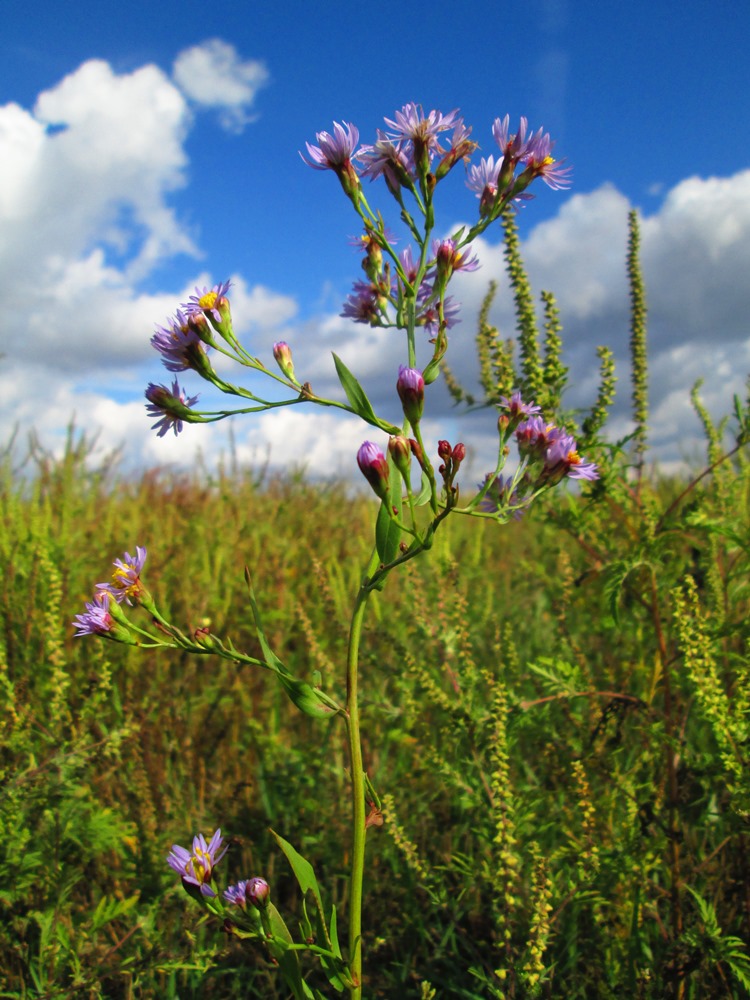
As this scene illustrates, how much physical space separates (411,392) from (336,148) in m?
0.56

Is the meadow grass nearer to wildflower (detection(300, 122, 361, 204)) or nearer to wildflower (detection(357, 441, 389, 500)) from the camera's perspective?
wildflower (detection(357, 441, 389, 500))

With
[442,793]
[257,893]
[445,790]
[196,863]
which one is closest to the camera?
[257,893]

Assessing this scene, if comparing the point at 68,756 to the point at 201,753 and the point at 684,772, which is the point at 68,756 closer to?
the point at 201,753

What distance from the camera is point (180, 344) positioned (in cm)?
132

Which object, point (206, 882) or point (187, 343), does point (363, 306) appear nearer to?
point (187, 343)

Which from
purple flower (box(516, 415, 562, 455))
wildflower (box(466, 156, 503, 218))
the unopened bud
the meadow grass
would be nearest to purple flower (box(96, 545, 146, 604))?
the meadow grass

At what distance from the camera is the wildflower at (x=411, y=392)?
117cm

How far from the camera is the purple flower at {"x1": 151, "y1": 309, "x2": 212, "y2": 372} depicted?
1311 mm

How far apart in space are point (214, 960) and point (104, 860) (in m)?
0.50

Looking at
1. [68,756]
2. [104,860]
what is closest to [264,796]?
[104,860]

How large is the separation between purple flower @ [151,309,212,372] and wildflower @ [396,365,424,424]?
405 millimetres

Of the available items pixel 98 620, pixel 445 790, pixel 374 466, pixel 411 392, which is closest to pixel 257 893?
pixel 98 620

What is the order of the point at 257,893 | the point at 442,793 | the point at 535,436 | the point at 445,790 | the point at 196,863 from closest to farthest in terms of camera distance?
1. the point at 257,893
2. the point at 196,863
3. the point at 535,436
4. the point at 445,790
5. the point at 442,793

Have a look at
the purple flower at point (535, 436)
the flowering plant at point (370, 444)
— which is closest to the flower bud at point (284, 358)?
the flowering plant at point (370, 444)
